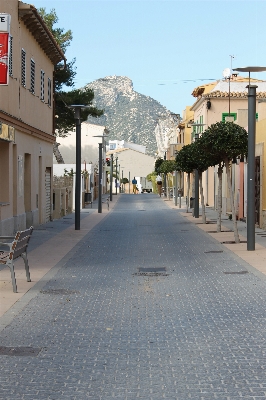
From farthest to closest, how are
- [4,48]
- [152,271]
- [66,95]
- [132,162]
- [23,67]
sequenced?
[132,162], [66,95], [23,67], [152,271], [4,48]

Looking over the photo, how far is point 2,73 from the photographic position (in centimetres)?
1276

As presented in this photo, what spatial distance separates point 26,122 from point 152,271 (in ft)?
43.1

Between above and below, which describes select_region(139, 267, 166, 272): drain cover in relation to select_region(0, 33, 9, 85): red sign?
below

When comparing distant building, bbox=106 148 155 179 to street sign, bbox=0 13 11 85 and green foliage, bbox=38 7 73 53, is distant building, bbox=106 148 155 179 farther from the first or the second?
street sign, bbox=0 13 11 85

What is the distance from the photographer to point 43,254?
18031 mm

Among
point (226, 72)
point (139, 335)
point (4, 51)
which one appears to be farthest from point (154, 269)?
point (226, 72)

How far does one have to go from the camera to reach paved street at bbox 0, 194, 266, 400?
6434 millimetres

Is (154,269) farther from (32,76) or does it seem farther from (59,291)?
(32,76)

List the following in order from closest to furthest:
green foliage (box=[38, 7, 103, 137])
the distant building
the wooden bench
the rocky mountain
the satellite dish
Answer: the wooden bench, green foliage (box=[38, 7, 103, 137]), the satellite dish, the distant building, the rocky mountain

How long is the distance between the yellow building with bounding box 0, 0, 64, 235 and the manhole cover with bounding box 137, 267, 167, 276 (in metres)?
8.02

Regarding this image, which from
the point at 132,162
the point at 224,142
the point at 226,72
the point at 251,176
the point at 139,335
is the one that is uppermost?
the point at 226,72

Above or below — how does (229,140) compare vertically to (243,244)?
above

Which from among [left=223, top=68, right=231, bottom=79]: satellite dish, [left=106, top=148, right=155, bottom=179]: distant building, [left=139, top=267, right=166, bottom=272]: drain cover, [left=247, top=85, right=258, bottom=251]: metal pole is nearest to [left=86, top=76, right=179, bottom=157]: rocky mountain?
[left=106, top=148, right=155, bottom=179]: distant building

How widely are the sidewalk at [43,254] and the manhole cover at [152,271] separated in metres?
1.82
